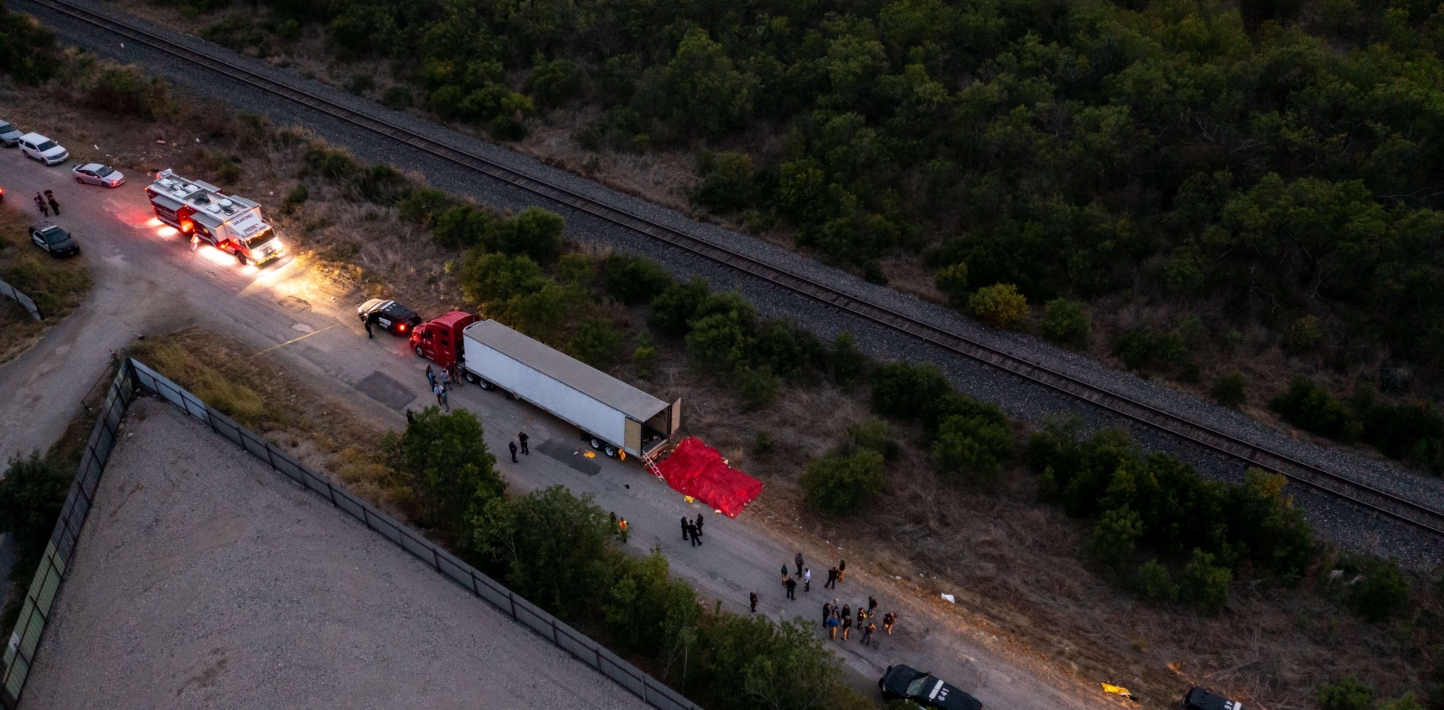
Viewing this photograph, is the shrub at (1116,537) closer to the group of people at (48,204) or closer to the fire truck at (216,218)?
the fire truck at (216,218)

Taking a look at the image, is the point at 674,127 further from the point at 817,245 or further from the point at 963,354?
the point at 963,354

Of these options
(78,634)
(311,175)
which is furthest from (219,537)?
(311,175)

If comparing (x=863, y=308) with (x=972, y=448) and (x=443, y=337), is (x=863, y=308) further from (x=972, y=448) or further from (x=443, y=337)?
(x=443, y=337)

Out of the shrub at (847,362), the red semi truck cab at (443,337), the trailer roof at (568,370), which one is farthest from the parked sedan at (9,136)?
the shrub at (847,362)

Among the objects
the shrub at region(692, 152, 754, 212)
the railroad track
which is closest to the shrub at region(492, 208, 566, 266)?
the railroad track

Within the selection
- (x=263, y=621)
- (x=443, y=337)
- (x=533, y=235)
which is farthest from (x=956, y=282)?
(x=263, y=621)

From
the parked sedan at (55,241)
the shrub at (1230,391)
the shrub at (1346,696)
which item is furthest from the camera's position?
the parked sedan at (55,241)

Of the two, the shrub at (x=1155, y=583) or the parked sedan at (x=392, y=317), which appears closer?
the shrub at (x=1155, y=583)
